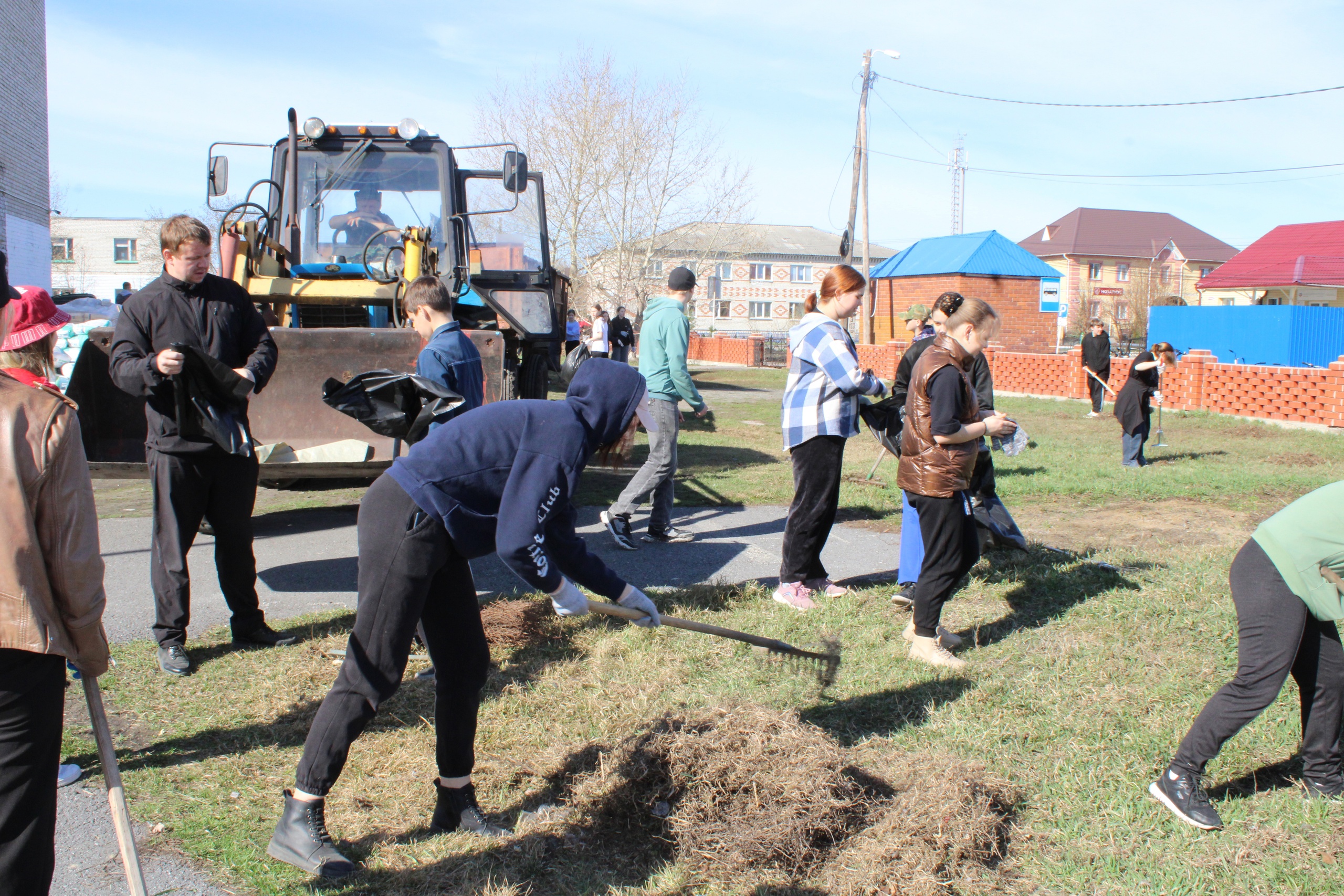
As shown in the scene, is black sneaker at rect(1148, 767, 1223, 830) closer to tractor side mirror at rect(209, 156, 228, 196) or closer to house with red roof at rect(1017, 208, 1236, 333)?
tractor side mirror at rect(209, 156, 228, 196)

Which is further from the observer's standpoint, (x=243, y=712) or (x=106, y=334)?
(x=106, y=334)

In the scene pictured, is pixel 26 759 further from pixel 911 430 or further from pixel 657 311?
pixel 657 311

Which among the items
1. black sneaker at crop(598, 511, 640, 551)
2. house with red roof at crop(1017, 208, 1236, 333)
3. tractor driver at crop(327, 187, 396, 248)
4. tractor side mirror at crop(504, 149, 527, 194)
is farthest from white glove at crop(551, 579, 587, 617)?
house with red roof at crop(1017, 208, 1236, 333)

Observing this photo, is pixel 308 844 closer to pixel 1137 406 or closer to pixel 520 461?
pixel 520 461

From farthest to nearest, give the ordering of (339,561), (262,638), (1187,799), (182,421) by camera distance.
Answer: (339,561) → (262,638) → (182,421) → (1187,799)

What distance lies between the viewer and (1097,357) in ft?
53.5

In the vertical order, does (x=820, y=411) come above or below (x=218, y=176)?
below

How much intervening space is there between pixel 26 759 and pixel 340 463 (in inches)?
169

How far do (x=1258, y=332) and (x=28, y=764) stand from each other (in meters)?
28.1

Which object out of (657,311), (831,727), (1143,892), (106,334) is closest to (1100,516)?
(657,311)

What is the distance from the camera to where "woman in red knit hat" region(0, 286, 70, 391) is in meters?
3.28

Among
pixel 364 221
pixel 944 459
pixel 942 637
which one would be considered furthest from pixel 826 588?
pixel 364 221

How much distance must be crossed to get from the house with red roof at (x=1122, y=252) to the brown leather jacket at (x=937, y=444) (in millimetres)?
58035

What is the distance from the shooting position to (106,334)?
6066mm
